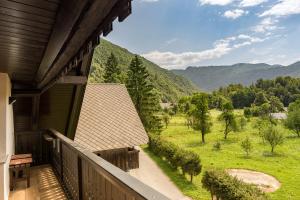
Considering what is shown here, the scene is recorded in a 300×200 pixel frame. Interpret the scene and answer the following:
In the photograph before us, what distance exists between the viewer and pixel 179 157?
1689 centimetres

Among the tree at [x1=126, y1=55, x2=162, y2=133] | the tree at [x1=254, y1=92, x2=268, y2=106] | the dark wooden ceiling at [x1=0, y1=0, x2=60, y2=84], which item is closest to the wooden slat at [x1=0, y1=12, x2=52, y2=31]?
the dark wooden ceiling at [x1=0, y1=0, x2=60, y2=84]

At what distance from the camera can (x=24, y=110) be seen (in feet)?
27.9

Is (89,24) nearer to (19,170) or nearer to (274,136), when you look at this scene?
(19,170)

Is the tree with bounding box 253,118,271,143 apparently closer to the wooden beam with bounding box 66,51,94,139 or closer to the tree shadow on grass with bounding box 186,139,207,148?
the tree shadow on grass with bounding box 186,139,207,148

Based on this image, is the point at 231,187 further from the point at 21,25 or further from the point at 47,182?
the point at 21,25

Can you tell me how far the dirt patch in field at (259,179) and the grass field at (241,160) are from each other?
1.32ft

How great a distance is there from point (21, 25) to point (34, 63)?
179cm

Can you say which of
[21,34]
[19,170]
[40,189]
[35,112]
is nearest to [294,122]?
[35,112]

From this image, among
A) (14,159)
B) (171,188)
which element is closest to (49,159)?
(14,159)

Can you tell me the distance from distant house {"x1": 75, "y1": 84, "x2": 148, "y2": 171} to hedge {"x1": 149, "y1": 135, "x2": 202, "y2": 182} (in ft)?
15.3

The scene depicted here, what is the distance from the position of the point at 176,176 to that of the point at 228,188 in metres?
5.17

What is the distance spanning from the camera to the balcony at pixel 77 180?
191 centimetres

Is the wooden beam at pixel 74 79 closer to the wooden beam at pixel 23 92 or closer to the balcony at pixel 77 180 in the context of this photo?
the balcony at pixel 77 180

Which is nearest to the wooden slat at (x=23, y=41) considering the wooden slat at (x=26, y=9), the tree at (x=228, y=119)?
the wooden slat at (x=26, y=9)
